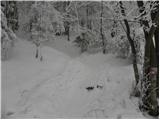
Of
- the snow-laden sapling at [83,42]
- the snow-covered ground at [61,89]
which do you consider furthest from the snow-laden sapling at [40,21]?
the snow-laden sapling at [83,42]

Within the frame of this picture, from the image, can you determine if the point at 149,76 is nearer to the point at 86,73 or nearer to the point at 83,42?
the point at 86,73

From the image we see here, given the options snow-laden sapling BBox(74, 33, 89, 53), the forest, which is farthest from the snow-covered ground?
snow-laden sapling BBox(74, 33, 89, 53)

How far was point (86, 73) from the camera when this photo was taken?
12680mm

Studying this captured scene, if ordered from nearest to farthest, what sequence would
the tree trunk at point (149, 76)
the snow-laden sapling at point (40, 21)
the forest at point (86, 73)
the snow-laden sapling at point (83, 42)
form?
the tree trunk at point (149, 76)
the forest at point (86, 73)
the snow-laden sapling at point (40, 21)
the snow-laden sapling at point (83, 42)

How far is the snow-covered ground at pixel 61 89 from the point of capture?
7.33 m

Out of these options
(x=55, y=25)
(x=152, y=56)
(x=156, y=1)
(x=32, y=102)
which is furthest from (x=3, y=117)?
(x=55, y=25)

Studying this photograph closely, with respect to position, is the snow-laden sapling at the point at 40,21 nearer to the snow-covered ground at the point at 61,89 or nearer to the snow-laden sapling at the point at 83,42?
the snow-covered ground at the point at 61,89

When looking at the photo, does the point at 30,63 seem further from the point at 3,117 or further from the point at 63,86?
the point at 3,117

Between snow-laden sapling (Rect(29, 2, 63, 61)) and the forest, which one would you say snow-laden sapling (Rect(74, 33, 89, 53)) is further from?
snow-laden sapling (Rect(29, 2, 63, 61))

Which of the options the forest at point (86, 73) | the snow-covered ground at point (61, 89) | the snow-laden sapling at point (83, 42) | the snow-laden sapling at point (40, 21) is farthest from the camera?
the snow-laden sapling at point (83, 42)

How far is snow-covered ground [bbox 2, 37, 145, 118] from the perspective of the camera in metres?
7.33

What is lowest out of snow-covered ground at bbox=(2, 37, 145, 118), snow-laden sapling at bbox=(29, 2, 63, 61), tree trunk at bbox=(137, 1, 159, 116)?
snow-covered ground at bbox=(2, 37, 145, 118)

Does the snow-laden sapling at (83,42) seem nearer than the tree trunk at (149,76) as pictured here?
No

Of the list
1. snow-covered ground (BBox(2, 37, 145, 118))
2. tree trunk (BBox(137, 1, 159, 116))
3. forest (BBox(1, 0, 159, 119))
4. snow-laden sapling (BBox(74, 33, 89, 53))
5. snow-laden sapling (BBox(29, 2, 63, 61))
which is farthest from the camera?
snow-laden sapling (BBox(74, 33, 89, 53))
